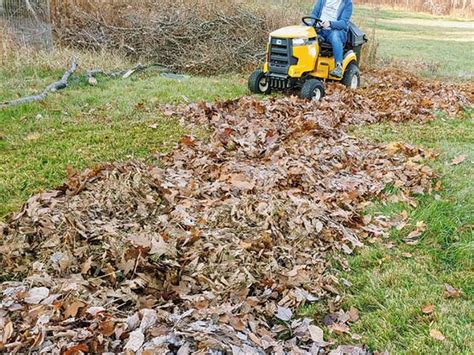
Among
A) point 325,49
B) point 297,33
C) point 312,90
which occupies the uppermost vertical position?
point 297,33

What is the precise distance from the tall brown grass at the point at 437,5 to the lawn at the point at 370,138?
87.8 ft

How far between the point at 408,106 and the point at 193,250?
518 centimetres

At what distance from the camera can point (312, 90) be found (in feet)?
24.2

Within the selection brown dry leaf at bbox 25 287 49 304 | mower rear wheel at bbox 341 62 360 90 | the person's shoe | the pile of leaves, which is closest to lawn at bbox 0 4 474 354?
the pile of leaves

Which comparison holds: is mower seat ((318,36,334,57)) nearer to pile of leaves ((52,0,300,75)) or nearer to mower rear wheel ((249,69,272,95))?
mower rear wheel ((249,69,272,95))

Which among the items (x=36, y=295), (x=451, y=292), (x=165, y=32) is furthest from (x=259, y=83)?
(x=36, y=295)

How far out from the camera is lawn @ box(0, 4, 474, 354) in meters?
2.88

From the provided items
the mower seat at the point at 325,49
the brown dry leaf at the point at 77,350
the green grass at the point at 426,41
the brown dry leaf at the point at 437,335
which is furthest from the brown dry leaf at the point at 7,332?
the green grass at the point at 426,41

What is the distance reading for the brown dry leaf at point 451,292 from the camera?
308cm

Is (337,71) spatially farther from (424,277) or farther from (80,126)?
(424,277)

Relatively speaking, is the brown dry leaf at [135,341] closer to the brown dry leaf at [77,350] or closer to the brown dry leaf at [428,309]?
the brown dry leaf at [77,350]

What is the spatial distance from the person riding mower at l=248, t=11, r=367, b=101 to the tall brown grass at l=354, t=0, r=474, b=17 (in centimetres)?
2533

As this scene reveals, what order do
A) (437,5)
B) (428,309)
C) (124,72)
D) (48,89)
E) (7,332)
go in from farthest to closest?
1. (437,5)
2. (124,72)
3. (48,89)
4. (428,309)
5. (7,332)

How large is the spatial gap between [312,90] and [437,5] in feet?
93.6
